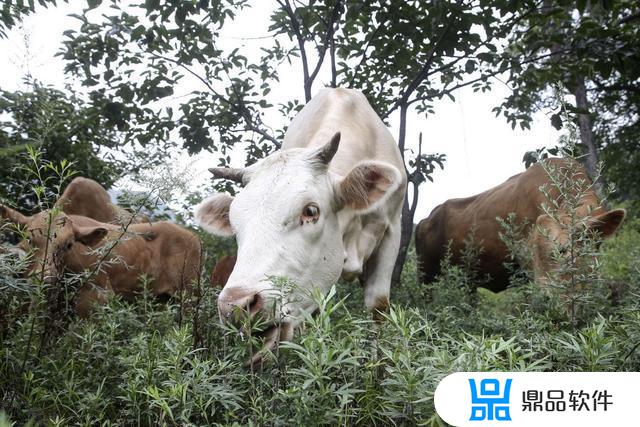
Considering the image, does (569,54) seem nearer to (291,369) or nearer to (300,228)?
(300,228)

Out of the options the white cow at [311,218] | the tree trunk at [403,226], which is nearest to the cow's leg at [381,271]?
the white cow at [311,218]

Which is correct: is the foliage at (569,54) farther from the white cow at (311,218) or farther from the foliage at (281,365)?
the foliage at (281,365)

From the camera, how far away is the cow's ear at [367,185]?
374 cm

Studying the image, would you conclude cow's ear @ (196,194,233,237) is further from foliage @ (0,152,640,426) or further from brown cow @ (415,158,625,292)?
brown cow @ (415,158,625,292)

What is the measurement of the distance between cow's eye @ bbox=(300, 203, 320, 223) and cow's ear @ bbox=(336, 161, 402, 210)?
354 millimetres

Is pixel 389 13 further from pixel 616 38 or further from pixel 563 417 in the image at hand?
pixel 563 417

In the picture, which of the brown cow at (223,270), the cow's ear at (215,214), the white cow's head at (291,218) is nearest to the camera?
the white cow's head at (291,218)

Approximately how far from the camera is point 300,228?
330 centimetres

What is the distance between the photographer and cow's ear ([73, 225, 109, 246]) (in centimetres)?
484

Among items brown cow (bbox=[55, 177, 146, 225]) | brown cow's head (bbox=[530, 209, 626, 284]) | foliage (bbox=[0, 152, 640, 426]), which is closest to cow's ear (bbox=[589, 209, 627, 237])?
brown cow's head (bbox=[530, 209, 626, 284])

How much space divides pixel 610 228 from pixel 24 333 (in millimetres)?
3969

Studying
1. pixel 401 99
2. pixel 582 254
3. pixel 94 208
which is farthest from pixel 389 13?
pixel 94 208

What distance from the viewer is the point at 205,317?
305 cm

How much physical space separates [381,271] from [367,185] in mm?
914
